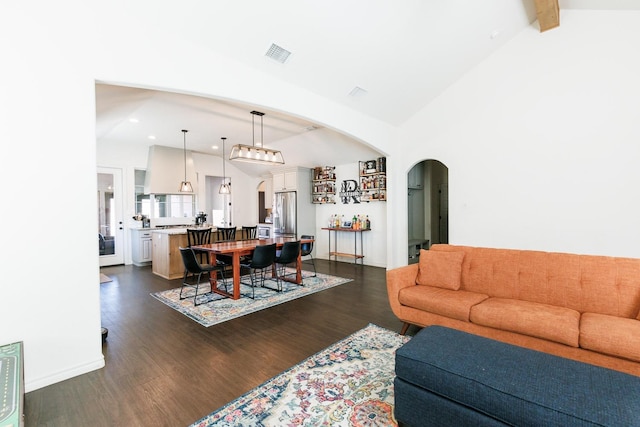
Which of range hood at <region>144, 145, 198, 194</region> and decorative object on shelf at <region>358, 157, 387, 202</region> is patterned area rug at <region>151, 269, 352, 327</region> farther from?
range hood at <region>144, 145, 198, 194</region>

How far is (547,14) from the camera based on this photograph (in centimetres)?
387

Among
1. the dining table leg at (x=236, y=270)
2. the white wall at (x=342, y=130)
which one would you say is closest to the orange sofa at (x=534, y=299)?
the white wall at (x=342, y=130)

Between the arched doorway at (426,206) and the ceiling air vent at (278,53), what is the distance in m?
3.80

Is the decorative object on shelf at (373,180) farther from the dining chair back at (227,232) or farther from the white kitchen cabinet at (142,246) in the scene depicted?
the white kitchen cabinet at (142,246)

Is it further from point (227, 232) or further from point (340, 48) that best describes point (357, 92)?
point (227, 232)

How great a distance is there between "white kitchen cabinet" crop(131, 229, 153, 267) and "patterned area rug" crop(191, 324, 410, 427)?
5.89 m

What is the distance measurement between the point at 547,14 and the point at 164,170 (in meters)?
7.74

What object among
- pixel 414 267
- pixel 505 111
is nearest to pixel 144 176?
pixel 414 267

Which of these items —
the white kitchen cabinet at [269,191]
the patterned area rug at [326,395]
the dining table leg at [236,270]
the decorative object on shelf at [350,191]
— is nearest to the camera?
the patterned area rug at [326,395]

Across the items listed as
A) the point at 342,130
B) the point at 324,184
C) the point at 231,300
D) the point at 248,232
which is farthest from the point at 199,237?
the point at 324,184

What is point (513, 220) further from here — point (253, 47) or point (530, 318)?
point (253, 47)

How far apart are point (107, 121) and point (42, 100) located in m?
3.31

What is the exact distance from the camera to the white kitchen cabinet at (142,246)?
22.6 feet

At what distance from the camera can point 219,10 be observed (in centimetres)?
279
